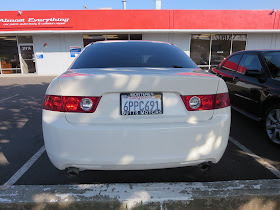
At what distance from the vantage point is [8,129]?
4.44 meters

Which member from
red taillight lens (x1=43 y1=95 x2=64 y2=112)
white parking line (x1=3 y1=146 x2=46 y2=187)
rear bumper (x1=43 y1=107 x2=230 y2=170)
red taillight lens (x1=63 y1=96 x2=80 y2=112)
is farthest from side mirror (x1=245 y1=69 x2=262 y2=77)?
white parking line (x1=3 y1=146 x2=46 y2=187)

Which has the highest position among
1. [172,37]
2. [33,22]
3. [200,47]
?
[33,22]

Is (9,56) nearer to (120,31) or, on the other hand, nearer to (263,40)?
(120,31)

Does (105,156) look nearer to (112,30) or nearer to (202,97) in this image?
(202,97)

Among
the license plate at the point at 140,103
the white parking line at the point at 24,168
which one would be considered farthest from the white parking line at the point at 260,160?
the white parking line at the point at 24,168

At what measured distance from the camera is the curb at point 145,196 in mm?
1873

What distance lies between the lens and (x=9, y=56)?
16.8 metres

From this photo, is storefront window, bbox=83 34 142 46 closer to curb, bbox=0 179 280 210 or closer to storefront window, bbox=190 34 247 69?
storefront window, bbox=190 34 247 69

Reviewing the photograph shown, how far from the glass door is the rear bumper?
17069 millimetres

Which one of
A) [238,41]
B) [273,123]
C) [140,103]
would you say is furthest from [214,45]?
[140,103]

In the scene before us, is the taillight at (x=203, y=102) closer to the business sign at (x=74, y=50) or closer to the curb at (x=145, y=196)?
the curb at (x=145, y=196)

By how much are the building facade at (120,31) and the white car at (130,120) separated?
14.5 metres

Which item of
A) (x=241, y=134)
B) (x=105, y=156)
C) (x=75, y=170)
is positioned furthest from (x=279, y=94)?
(x=75, y=170)

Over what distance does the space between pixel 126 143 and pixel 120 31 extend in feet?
48.5
